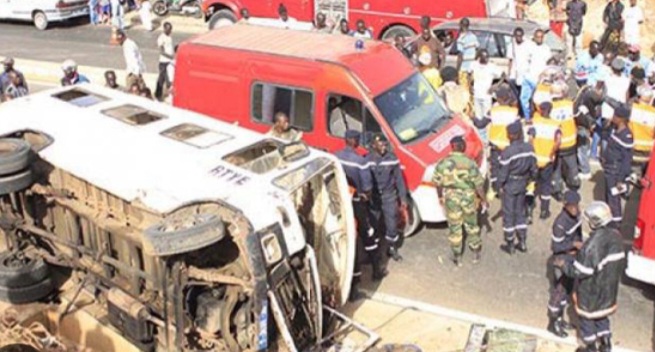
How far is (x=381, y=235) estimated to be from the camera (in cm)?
1017

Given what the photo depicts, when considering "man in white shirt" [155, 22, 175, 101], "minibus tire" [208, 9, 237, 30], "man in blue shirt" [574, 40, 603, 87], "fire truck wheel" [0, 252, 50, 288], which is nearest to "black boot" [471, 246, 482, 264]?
"man in blue shirt" [574, 40, 603, 87]

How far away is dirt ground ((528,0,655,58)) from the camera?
66.2 ft

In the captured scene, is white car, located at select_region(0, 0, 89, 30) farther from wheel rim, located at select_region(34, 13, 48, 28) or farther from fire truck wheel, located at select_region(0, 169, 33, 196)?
fire truck wheel, located at select_region(0, 169, 33, 196)

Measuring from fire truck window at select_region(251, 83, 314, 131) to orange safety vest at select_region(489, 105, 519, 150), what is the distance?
230cm

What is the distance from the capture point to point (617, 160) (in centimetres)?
1038

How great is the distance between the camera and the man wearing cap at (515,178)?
32.2ft

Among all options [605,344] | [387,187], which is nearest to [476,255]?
[387,187]

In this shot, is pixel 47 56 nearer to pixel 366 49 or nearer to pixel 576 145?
pixel 366 49

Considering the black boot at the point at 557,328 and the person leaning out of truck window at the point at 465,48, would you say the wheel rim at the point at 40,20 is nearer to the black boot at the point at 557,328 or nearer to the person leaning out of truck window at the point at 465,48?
the person leaning out of truck window at the point at 465,48

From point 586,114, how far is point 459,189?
321 centimetres

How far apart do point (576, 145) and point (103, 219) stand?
20.4ft

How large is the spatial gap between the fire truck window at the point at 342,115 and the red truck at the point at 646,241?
3.42 metres

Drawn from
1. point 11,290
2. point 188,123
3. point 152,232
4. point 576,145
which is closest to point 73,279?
point 11,290

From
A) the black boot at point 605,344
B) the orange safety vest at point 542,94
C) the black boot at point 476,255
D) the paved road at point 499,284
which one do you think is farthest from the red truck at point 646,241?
the orange safety vest at point 542,94
